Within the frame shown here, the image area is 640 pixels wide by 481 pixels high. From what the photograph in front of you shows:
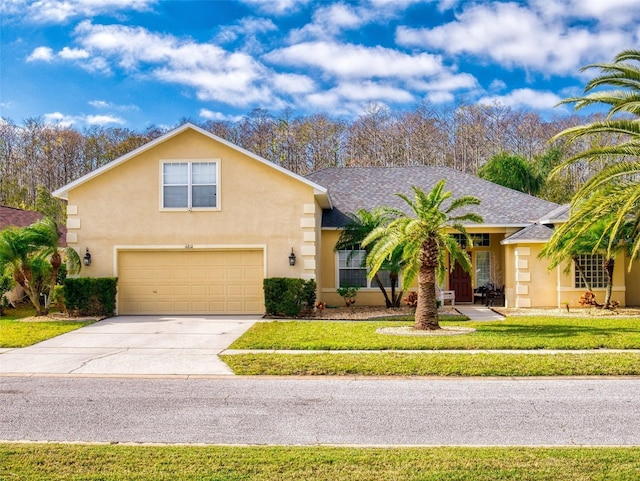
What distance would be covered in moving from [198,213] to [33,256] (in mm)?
5279

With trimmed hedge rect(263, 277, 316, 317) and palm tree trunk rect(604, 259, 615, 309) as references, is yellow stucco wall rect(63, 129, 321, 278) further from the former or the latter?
palm tree trunk rect(604, 259, 615, 309)

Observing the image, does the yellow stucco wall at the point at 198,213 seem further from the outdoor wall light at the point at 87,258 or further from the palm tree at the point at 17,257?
the palm tree at the point at 17,257

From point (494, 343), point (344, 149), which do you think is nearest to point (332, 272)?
point (494, 343)

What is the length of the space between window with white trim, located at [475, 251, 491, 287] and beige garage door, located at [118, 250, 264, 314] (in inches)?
372

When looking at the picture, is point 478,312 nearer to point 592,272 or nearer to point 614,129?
point 592,272

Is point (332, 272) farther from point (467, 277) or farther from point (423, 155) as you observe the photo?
point (423, 155)

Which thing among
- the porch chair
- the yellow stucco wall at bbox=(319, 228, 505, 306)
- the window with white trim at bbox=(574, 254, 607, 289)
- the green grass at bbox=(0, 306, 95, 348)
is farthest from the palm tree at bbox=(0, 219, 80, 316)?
the window with white trim at bbox=(574, 254, 607, 289)

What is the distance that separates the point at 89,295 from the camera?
67.0ft

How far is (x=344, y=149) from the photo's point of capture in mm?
49562

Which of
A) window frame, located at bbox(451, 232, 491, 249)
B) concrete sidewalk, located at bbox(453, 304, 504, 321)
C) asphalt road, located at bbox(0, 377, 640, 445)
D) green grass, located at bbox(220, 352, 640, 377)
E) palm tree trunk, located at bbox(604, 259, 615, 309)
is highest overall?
window frame, located at bbox(451, 232, 491, 249)

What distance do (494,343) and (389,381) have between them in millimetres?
4289

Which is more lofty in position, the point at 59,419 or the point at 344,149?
the point at 344,149

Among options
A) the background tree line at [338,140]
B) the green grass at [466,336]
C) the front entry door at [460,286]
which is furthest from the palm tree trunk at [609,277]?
the background tree line at [338,140]

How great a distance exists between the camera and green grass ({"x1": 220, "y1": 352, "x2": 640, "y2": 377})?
11.3 meters
